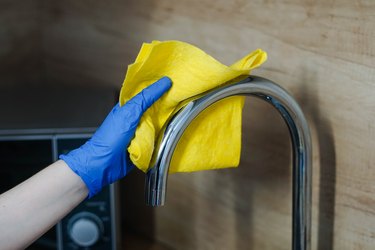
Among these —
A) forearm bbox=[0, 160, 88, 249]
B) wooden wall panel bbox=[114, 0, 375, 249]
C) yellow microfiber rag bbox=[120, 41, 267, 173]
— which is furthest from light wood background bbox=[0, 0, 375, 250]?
forearm bbox=[0, 160, 88, 249]

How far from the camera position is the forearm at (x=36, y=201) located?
0.89 metres

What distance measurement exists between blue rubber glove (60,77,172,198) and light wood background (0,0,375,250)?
0.78 ft

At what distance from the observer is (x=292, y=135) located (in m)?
0.89

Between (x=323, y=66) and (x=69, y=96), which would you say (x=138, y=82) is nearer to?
(x=323, y=66)

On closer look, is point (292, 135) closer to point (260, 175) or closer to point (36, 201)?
point (260, 175)

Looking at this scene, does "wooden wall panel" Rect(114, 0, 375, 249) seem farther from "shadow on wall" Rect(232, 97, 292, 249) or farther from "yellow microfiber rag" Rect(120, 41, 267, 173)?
"yellow microfiber rag" Rect(120, 41, 267, 173)

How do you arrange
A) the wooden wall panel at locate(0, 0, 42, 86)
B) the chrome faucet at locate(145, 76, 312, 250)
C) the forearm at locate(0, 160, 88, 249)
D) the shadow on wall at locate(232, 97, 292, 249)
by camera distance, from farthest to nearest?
1. the wooden wall panel at locate(0, 0, 42, 86)
2. the shadow on wall at locate(232, 97, 292, 249)
3. the forearm at locate(0, 160, 88, 249)
4. the chrome faucet at locate(145, 76, 312, 250)

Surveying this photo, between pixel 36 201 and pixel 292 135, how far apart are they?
338 mm

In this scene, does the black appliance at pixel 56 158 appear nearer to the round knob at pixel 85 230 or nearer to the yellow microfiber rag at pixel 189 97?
the round knob at pixel 85 230

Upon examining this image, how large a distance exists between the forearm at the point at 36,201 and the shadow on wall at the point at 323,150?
1.09 feet

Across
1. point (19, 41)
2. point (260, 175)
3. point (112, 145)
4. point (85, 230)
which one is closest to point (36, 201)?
point (112, 145)


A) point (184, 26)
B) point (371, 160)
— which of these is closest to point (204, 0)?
point (184, 26)

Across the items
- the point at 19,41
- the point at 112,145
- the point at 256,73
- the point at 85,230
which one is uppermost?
the point at 19,41

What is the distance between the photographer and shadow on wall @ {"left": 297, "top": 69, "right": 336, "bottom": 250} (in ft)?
3.14
